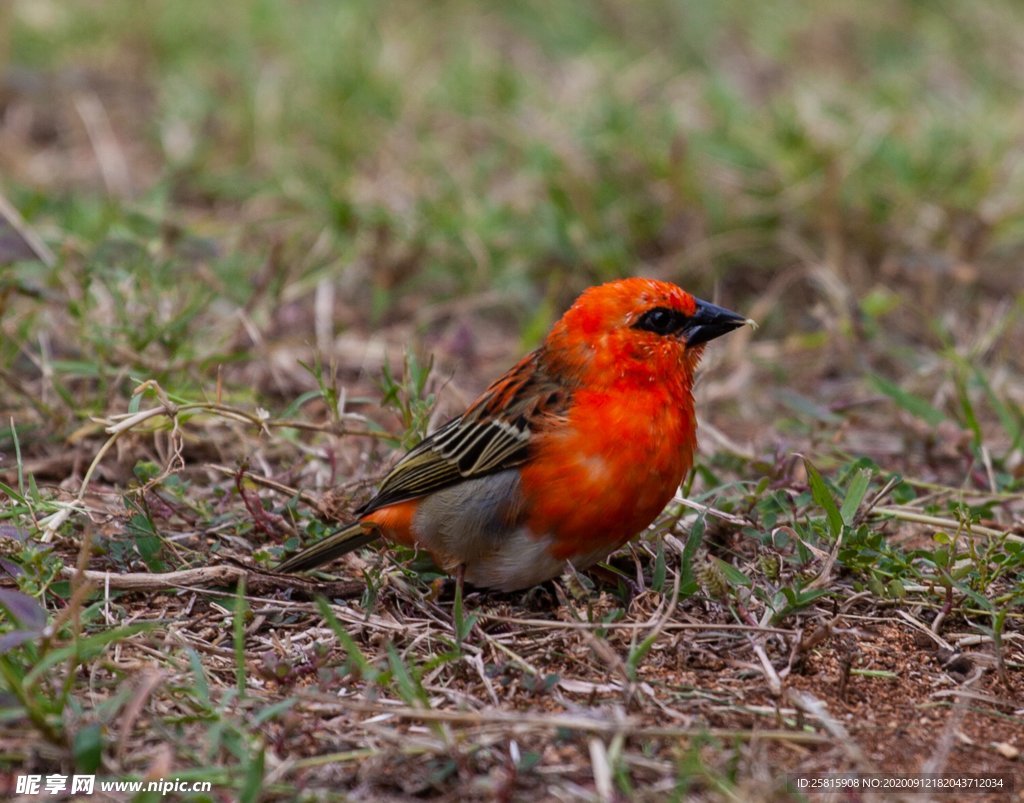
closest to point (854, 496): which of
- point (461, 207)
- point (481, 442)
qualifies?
point (481, 442)

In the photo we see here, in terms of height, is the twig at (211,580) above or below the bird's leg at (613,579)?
above

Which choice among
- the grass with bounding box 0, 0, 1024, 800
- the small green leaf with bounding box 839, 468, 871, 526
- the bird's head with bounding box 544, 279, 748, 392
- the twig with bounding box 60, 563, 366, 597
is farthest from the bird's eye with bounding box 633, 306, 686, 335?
the twig with bounding box 60, 563, 366, 597

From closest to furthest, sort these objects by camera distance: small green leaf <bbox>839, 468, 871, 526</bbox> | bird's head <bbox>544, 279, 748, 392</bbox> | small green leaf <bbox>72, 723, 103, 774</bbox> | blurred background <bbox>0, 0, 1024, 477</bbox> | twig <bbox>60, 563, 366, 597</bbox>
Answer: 1. small green leaf <bbox>72, 723, 103, 774</bbox>
2. twig <bbox>60, 563, 366, 597</bbox>
3. small green leaf <bbox>839, 468, 871, 526</bbox>
4. bird's head <bbox>544, 279, 748, 392</bbox>
5. blurred background <bbox>0, 0, 1024, 477</bbox>

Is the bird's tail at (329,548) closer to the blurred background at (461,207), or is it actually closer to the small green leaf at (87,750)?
the blurred background at (461,207)

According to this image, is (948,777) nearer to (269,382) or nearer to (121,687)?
(121,687)

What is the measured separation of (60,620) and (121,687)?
1.09 ft

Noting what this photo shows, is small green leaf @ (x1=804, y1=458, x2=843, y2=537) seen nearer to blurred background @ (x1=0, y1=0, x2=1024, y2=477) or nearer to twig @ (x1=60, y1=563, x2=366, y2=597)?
blurred background @ (x1=0, y1=0, x2=1024, y2=477)

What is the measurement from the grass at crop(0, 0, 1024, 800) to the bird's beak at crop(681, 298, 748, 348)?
0.49 meters

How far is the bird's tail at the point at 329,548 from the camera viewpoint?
4078 mm

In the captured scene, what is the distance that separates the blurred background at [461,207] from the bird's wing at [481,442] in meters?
0.57

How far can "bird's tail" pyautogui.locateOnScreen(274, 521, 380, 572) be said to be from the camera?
4078mm

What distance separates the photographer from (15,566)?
366cm

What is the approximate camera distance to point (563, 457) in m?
3.96

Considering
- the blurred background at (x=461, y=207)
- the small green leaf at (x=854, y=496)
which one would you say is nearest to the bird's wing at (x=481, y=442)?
the blurred background at (x=461, y=207)
